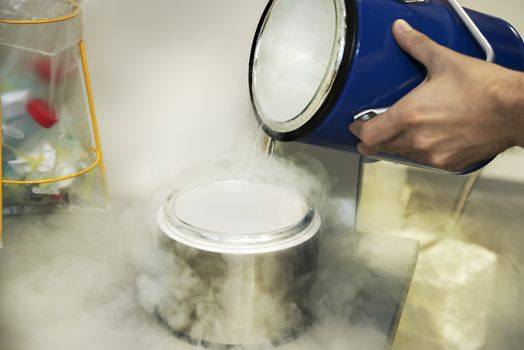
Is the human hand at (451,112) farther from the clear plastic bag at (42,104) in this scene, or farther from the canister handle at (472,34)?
the clear plastic bag at (42,104)

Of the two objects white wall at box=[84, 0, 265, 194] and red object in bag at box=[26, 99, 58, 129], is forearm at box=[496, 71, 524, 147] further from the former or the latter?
red object in bag at box=[26, 99, 58, 129]

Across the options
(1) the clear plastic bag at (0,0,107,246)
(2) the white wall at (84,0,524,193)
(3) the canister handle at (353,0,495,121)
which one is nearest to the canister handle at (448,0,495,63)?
(3) the canister handle at (353,0,495,121)

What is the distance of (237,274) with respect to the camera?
1.31 m

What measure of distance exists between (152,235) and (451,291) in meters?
0.87

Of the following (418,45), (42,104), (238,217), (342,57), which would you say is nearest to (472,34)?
(418,45)

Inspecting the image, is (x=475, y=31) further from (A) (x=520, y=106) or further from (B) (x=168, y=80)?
(B) (x=168, y=80)

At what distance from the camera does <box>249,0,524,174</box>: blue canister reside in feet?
3.55

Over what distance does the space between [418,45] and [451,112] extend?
146mm

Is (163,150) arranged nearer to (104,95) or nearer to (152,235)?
(104,95)

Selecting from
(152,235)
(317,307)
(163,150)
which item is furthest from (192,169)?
(317,307)

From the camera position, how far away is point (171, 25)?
1832 millimetres

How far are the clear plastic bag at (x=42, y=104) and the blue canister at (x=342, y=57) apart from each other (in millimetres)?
701

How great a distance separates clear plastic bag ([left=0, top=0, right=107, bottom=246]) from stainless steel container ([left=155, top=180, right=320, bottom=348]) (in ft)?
1.77

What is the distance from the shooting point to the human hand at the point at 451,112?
0.99 m
